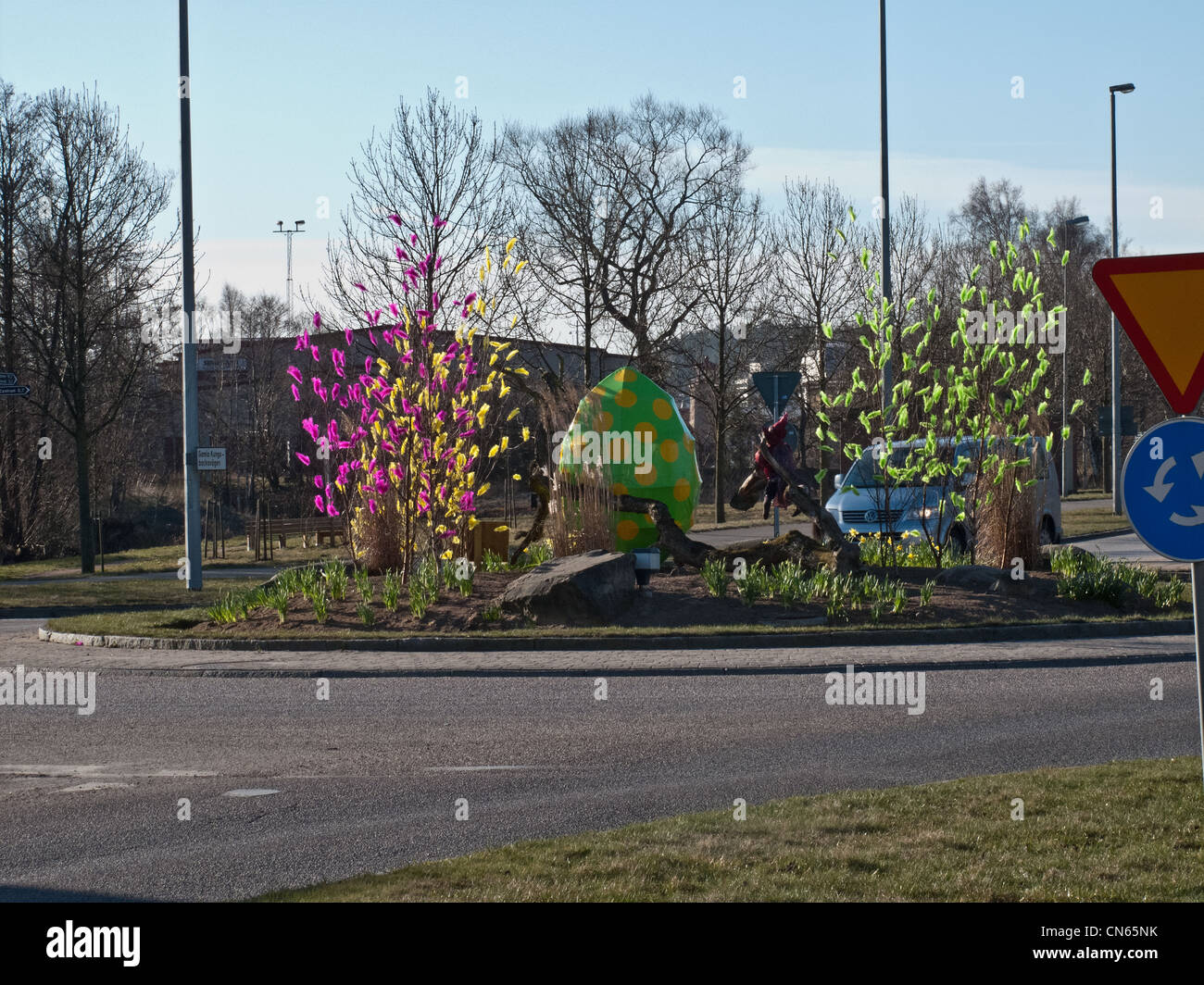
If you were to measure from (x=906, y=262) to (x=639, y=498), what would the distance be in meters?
28.7

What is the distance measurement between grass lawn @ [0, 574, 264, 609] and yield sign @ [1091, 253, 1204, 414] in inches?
667

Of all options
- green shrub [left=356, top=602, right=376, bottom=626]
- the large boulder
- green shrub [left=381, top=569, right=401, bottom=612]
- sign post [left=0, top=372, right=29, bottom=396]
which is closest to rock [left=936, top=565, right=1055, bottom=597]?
the large boulder

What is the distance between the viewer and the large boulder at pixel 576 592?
15656 mm

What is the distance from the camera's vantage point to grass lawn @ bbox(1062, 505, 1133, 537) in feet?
114

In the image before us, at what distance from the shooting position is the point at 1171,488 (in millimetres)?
5574

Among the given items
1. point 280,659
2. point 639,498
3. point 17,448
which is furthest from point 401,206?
point 280,659

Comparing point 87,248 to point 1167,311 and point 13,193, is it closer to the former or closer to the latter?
point 13,193

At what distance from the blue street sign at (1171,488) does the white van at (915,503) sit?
13.3 meters

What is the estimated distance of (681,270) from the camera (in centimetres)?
4434

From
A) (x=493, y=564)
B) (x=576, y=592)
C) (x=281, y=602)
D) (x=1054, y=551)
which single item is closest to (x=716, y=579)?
(x=576, y=592)

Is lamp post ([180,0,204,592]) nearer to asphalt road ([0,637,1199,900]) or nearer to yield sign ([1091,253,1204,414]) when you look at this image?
asphalt road ([0,637,1199,900])

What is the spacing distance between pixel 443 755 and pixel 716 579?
25.6 ft

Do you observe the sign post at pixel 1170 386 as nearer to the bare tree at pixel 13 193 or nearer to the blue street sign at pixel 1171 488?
the blue street sign at pixel 1171 488
